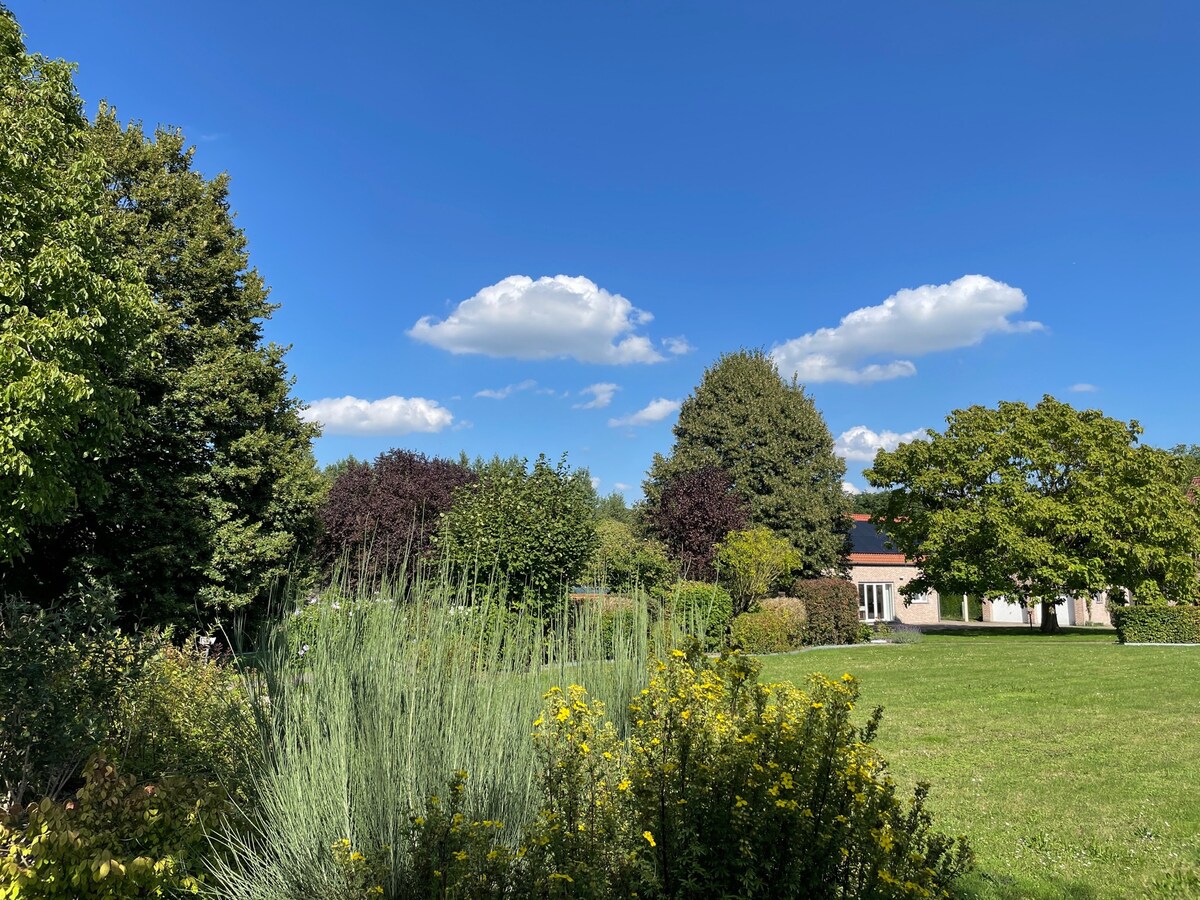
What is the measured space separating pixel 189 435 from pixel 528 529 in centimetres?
758

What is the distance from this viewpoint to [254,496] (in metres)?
15.6

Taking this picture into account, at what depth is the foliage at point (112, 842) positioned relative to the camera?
3004mm

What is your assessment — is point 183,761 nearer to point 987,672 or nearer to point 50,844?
point 50,844

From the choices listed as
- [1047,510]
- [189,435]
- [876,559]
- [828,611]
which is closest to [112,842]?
[189,435]

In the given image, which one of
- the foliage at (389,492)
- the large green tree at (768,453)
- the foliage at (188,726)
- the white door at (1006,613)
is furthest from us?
the white door at (1006,613)

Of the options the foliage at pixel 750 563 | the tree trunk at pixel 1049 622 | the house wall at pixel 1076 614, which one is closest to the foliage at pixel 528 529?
the foliage at pixel 750 563

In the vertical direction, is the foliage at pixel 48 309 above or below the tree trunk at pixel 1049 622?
above

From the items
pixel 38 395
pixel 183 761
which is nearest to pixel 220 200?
pixel 38 395

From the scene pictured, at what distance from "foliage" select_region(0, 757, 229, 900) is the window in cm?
3411

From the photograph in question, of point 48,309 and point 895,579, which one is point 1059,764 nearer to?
point 48,309

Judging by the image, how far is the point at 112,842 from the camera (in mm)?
3256

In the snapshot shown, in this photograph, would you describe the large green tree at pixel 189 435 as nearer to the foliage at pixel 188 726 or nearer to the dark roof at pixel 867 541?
the foliage at pixel 188 726

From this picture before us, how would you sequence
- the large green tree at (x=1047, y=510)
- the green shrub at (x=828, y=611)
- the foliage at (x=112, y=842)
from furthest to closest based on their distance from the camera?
the large green tree at (x=1047, y=510)
the green shrub at (x=828, y=611)
the foliage at (x=112, y=842)

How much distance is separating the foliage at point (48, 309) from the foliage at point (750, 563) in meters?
14.3
